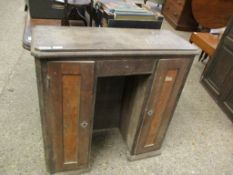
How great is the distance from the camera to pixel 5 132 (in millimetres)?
1581

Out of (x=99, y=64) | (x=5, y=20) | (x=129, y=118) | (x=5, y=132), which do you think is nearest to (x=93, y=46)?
(x=99, y=64)

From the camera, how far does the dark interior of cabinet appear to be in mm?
1305

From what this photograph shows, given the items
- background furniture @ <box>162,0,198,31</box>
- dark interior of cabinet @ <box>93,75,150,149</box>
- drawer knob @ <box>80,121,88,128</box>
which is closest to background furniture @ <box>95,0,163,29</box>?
dark interior of cabinet @ <box>93,75,150,149</box>

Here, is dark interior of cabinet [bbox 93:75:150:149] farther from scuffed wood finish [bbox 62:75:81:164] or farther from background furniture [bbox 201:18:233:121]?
background furniture [bbox 201:18:233:121]

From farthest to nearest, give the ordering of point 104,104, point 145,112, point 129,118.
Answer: point 104,104
point 129,118
point 145,112

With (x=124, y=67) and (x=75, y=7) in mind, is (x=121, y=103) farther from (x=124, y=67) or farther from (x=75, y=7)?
(x=75, y=7)

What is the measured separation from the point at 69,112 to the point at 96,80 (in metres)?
0.23

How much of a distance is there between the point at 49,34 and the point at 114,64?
1.18ft

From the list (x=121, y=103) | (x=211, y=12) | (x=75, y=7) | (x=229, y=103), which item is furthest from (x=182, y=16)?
(x=121, y=103)

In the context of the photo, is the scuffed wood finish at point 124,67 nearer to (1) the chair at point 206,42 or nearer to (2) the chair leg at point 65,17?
(2) the chair leg at point 65,17

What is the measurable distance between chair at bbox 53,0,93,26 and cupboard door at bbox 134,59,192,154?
84 centimetres

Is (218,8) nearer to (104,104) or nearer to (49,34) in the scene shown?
(104,104)

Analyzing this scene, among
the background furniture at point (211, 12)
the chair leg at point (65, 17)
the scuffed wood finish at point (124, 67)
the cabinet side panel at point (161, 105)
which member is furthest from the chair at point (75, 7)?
the background furniture at point (211, 12)

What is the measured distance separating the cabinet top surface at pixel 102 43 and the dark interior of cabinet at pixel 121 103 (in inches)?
8.4
